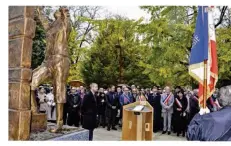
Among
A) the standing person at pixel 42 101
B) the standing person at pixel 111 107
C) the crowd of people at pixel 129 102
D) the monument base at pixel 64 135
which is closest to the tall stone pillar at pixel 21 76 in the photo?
the monument base at pixel 64 135

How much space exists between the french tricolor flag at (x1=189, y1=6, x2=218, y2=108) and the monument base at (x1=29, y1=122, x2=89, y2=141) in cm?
200

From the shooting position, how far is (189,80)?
38.0 feet

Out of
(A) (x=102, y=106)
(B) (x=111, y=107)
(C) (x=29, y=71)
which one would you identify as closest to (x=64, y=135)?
(C) (x=29, y=71)

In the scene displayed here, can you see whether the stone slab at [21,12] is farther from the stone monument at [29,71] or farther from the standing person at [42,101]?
the standing person at [42,101]

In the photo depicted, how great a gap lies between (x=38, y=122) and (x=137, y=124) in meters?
1.65

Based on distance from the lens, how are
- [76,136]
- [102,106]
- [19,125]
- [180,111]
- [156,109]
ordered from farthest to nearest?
[102,106]
[156,109]
[180,111]
[76,136]
[19,125]

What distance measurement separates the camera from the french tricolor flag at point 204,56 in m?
5.27

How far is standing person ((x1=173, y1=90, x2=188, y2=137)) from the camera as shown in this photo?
883 cm

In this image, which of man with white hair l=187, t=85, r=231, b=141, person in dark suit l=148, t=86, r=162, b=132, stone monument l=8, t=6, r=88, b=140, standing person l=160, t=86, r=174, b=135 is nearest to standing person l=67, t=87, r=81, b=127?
person in dark suit l=148, t=86, r=162, b=132

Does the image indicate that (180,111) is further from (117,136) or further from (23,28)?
(23,28)

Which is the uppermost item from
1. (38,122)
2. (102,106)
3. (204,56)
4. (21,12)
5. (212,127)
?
(21,12)

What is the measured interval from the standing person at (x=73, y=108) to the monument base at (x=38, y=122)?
3.68 meters

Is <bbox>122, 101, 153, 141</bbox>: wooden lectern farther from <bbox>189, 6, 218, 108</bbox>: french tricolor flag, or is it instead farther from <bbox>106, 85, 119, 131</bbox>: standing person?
<bbox>106, 85, 119, 131</bbox>: standing person

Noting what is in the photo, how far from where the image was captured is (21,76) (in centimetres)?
489
